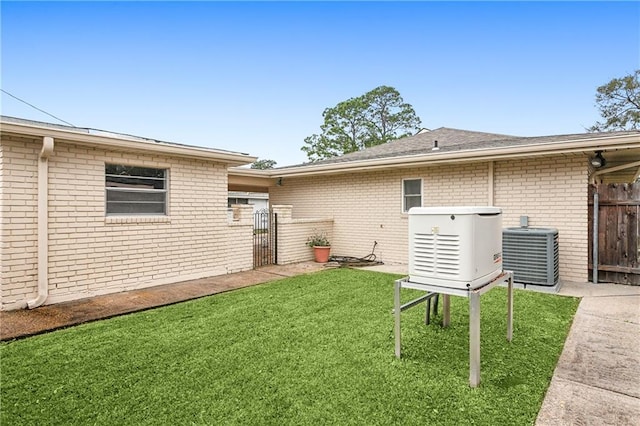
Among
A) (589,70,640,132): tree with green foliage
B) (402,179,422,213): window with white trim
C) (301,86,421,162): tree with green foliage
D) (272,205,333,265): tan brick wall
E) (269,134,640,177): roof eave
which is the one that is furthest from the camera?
(301,86,421,162): tree with green foliage

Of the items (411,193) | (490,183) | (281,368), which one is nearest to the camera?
(281,368)

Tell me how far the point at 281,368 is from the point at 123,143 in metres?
4.77

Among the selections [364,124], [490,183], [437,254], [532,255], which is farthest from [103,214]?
[364,124]

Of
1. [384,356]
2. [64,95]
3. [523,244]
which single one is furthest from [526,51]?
[64,95]

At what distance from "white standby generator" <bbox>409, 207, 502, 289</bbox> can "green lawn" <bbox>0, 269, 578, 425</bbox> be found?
811 millimetres

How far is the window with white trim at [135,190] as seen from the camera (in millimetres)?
5977

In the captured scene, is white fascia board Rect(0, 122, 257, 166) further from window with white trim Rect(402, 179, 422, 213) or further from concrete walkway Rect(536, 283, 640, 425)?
concrete walkway Rect(536, 283, 640, 425)

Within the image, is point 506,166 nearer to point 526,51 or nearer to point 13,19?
point 526,51

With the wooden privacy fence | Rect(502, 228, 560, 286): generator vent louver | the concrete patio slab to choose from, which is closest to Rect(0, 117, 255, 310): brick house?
Rect(502, 228, 560, 286): generator vent louver

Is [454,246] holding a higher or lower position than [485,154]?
lower

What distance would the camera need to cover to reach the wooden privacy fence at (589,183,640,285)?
5.90m

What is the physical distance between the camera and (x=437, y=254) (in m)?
2.77

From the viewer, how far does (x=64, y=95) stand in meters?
11.7

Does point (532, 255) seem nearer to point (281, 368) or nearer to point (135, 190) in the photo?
point (281, 368)
